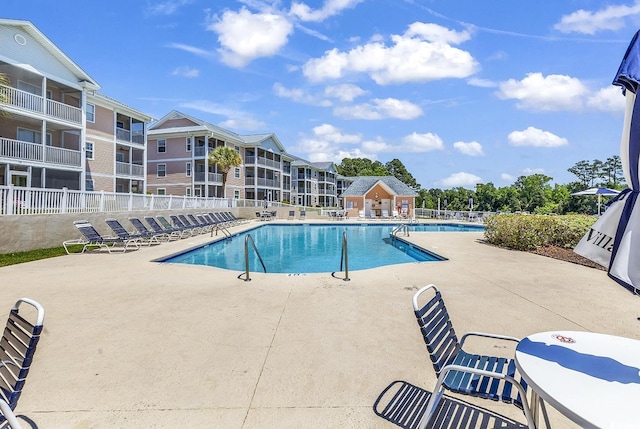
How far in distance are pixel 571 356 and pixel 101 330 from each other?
510 centimetres

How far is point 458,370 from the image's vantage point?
2189mm

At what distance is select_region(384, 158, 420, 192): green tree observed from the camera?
7794 cm

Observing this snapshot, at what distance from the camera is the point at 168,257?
11273mm

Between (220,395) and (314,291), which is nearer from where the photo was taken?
(220,395)

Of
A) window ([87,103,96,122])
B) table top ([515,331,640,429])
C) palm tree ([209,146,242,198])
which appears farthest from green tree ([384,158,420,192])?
table top ([515,331,640,429])

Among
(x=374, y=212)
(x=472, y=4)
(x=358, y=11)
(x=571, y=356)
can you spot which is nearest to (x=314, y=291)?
(x=571, y=356)

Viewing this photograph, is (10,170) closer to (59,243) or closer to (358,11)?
(59,243)

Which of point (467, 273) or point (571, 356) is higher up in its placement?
point (571, 356)

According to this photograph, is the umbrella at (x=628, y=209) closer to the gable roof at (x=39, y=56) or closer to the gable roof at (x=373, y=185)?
the gable roof at (x=39, y=56)

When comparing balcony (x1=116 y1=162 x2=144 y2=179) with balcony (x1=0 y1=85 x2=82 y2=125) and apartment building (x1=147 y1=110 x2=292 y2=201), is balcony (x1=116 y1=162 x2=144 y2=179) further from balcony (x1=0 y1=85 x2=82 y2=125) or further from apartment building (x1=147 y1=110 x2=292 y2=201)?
apartment building (x1=147 y1=110 x2=292 y2=201)

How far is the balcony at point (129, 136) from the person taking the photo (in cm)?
2527

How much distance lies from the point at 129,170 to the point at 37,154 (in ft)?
24.8

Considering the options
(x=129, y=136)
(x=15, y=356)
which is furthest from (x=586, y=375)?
(x=129, y=136)

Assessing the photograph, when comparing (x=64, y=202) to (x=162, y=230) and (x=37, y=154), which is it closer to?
(x=162, y=230)
